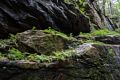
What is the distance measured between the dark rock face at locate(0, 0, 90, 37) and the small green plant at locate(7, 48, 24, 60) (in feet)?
7.53

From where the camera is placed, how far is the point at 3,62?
689 centimetres

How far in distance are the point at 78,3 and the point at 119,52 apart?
6972 mm

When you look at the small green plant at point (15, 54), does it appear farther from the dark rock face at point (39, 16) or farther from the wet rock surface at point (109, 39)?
the wet rock surface at point (109, 39)

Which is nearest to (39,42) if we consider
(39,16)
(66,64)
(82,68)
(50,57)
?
(50,57)

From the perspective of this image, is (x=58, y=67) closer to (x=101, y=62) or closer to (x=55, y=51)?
(x=55, y=51)

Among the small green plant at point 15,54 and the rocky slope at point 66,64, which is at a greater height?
the small green plant at point 15,54

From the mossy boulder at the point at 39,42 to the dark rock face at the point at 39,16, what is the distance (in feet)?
5.78

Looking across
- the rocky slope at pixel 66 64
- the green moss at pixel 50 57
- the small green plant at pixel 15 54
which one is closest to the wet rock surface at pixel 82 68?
the rocky slope at pixel 66 64

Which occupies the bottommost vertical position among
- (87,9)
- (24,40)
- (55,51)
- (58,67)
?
(58,67)

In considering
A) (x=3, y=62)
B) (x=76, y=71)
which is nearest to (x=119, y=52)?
(x=76, y=71)

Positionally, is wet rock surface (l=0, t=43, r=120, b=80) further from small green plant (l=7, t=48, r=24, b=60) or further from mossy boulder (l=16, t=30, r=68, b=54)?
mossy boulder (l=16, t=30, r=68, b=54)

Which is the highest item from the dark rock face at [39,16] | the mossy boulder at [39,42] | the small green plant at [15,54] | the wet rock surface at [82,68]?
the dark rock face at [39,16]

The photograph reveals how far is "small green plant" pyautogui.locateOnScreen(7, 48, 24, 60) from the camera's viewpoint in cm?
735

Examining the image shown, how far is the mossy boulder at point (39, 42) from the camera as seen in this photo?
8266 millimetres
